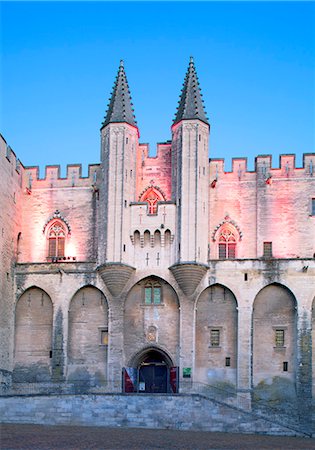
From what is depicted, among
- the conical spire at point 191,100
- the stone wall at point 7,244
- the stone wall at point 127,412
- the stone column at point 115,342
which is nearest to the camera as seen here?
the stone wall at point 127,412

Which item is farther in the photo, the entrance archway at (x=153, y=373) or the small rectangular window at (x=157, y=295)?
the small rectangular window at (x=157, y=295)

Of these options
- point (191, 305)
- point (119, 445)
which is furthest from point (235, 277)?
point (119, 445)

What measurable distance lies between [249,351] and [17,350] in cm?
1344

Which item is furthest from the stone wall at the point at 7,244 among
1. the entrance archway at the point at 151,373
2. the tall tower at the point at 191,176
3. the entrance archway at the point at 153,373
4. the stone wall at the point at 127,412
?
the tall tower at the point at 191,176

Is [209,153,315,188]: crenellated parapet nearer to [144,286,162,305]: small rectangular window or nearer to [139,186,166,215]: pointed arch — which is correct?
[139,186,166,215]: pointed arch

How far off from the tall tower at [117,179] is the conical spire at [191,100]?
2991 mm

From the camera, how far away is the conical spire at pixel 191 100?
185 ft

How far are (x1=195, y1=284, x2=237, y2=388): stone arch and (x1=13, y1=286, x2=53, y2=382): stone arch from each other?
8.65 m

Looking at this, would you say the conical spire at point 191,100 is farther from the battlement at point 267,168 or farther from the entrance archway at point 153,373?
the entrance archway at point 153,373

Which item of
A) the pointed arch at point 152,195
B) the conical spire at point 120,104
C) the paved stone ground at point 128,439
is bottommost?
the paved stone ground at point 128,439

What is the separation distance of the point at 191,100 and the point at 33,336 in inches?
656

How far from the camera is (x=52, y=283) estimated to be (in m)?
55.7

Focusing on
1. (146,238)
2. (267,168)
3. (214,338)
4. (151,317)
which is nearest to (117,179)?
(146,238)

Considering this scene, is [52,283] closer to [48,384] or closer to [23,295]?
[23,295]
